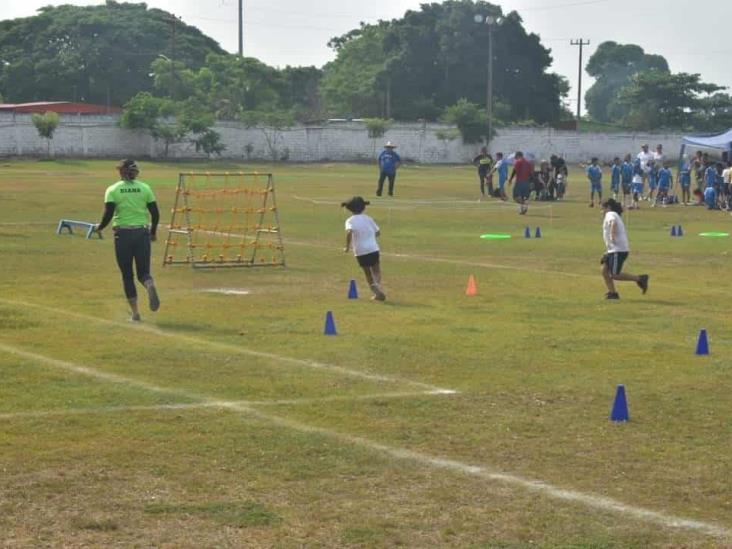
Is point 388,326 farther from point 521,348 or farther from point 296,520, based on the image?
point 296,520

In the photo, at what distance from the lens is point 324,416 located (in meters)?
11.3

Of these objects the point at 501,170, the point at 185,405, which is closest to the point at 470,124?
the point at 501,170

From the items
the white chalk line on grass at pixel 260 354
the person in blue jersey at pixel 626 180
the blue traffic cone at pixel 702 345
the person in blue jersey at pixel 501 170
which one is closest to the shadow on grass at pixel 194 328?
the white chalk line on grass at pixel 260 354

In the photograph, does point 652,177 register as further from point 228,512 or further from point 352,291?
point 228,512

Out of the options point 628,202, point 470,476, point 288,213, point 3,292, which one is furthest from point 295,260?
point 628,202

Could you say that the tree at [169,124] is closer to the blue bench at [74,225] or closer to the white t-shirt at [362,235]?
the blue bench at [74,225]

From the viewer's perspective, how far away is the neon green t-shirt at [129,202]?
17.0m

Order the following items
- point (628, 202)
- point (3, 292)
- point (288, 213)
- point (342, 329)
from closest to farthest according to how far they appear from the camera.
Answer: point (342, 329)
point (3, 292)
point (288, 213)
point (628, 202)

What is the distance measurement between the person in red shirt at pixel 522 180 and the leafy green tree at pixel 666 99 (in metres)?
85.8

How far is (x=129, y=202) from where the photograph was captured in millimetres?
17062

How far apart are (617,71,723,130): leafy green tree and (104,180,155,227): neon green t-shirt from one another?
11311 centimetres

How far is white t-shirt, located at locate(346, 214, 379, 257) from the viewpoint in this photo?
1964cm

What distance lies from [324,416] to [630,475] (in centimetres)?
274

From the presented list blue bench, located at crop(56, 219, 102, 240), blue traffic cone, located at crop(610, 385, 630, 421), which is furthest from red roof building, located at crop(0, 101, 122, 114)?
blue traffic cone, located at crop(610, 385, 630, 421)
